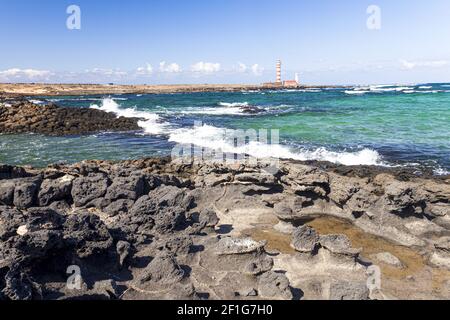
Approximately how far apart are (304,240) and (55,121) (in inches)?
1205

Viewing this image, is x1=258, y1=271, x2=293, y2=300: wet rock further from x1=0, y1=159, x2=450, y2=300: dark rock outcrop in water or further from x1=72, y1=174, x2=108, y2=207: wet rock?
x1=72, y1=174, x2=108, y2=207: wet rock

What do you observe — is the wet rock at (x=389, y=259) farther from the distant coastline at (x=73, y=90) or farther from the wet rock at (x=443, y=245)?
the distant coastline at (x=73, y=90)

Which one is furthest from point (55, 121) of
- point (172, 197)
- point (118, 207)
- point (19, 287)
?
point (19, 287)

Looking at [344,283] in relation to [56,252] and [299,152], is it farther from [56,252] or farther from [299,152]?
[299,152]

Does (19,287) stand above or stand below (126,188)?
below

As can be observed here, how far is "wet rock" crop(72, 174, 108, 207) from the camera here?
9695 millimetres

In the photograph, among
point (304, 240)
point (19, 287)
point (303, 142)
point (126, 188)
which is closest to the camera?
point (19, 287)

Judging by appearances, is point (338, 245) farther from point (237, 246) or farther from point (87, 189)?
point (87, 189)

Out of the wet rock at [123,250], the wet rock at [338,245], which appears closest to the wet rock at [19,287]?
the wet rock at [123,250]

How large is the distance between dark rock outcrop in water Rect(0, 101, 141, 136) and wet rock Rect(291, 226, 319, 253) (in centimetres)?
2521

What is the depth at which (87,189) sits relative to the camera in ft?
32.3

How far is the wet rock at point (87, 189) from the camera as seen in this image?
9695 mm

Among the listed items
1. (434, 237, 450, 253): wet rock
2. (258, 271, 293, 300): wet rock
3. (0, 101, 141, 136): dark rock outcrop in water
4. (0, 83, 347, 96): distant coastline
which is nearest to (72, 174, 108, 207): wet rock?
(258, 271, 293, 300): wet rock
